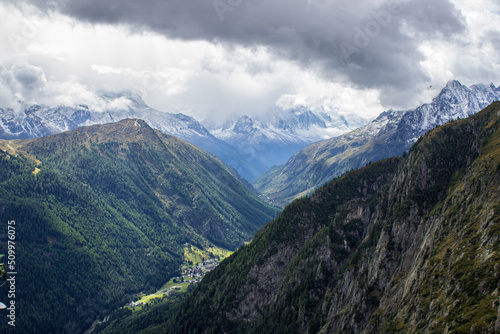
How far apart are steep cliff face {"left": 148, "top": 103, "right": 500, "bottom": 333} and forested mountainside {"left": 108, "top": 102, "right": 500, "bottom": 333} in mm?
364

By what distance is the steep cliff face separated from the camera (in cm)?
9038

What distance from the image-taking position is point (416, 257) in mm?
121250

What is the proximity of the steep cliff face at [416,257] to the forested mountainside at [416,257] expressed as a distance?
364mm

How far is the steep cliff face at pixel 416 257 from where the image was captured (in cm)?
9038

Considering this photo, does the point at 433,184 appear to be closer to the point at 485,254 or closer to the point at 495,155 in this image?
the point at 495,155

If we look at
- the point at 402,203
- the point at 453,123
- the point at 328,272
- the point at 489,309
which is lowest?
the point at 328,272

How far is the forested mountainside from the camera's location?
9038 cm

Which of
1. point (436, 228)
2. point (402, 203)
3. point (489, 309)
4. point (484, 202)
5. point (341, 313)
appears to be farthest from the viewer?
point (402, 203)

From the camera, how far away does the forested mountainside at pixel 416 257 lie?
90375 millimetres

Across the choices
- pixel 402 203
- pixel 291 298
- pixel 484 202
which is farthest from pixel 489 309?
pixel 291 298

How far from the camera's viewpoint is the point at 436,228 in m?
120

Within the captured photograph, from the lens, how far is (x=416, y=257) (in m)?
121

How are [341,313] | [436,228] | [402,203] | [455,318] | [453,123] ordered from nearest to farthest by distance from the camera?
[455,318], [436,228], [341,313], [402,203], [453,123]

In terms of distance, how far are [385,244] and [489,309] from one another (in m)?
63.5
